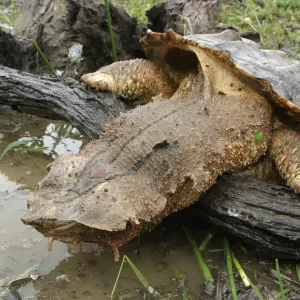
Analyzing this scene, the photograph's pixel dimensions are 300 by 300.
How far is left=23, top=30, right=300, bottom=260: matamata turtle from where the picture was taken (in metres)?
2.43

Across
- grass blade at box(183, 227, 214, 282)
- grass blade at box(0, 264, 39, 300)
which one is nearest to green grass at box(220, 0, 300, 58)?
grass blade at box(183, 227, 214, 282)

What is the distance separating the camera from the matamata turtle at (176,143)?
7.97ft

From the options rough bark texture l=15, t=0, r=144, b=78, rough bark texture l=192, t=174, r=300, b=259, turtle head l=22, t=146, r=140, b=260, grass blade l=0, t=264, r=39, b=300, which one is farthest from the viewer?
rough bark texture l=15, t=0, r=144, b=78

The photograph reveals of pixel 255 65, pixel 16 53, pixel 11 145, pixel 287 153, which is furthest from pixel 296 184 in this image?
pixel 16 53

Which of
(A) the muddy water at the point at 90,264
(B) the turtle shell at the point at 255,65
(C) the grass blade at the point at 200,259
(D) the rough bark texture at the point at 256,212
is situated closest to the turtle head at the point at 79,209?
(A) the muddy water at the point at 90,264

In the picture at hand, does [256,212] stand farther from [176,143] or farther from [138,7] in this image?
[138,7]

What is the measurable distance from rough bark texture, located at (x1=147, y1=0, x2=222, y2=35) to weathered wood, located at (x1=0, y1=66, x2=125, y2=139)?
1186mm

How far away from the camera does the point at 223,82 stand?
10.7 feet

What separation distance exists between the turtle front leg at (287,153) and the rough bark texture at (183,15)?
1.84 meters

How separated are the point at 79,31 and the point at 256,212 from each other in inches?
102

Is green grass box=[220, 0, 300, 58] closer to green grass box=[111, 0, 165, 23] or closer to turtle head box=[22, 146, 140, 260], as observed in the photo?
green grass box=[111, 0, 165, 23]

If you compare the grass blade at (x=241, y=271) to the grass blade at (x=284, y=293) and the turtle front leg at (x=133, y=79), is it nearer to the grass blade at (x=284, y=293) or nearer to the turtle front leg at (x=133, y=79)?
the grass blade at (x=284, y=293)

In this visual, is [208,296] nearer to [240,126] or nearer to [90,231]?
[90,231]

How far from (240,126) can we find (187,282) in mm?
913
